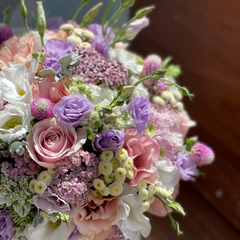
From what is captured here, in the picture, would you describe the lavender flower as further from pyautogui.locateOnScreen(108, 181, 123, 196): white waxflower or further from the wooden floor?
the wooden floor

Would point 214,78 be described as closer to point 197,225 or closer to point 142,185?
point 197,225

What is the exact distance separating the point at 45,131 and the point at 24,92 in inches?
4.3

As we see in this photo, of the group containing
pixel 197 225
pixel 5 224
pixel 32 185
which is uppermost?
pixel 32 185

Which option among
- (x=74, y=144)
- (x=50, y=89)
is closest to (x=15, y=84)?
(x=50, y=89)

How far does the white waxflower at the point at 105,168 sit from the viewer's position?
484 millimetres

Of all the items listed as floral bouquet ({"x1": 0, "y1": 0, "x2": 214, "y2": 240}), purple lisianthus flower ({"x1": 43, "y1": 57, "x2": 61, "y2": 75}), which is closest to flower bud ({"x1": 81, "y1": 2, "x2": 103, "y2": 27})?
floral bouquet ({"x1": 0, "y1": 0, "x2": 214, "y2": 240})

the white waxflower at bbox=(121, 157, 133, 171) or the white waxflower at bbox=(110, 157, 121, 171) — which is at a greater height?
the white waxflower at bbox=(121, 157, 133, 171)

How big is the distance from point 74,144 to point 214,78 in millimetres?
984

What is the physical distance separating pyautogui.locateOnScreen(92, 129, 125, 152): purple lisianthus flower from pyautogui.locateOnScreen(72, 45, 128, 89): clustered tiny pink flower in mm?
117

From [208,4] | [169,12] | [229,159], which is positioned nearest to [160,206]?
[229,159]

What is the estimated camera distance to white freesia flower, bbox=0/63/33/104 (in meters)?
0.50

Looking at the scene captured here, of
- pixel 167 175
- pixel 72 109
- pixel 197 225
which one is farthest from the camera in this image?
pixel 197 225

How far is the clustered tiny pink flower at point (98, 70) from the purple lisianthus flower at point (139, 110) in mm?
63

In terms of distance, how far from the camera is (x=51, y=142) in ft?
1.60
